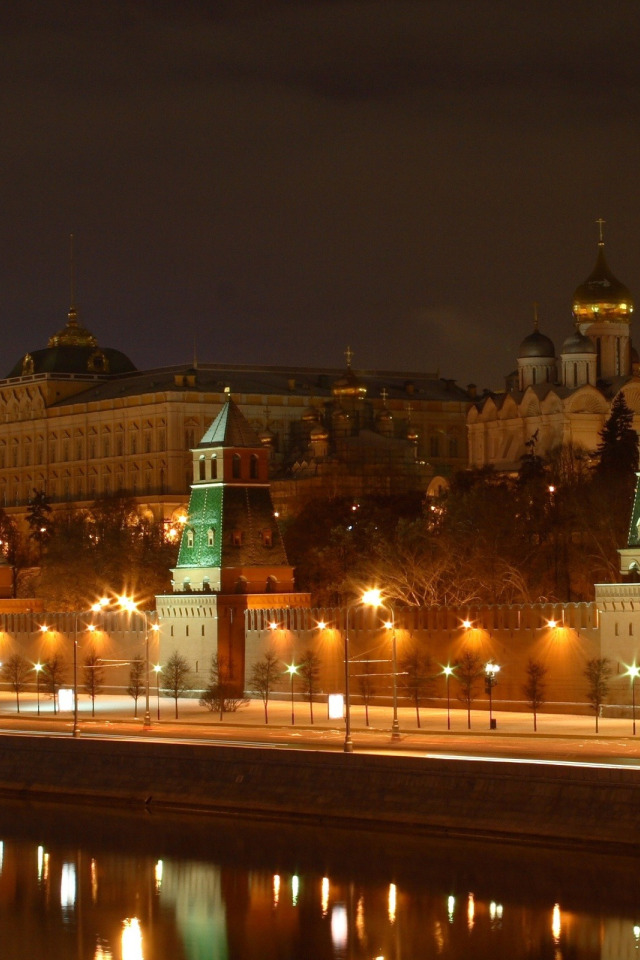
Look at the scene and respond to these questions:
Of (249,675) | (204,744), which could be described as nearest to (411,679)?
(249,675)

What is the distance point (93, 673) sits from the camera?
7906 centimetres

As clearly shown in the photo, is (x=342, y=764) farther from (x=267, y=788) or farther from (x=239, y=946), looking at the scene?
(x=239, y=946)

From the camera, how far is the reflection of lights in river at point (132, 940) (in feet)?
143

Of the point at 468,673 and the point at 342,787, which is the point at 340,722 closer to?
the point at 468,673

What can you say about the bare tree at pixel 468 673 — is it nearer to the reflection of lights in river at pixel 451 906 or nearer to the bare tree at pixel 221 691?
the bare tree at pixel 221 691

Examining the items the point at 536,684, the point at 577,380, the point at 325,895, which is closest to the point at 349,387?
the point at 577,380

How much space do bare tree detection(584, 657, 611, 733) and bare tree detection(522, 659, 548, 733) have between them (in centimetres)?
133

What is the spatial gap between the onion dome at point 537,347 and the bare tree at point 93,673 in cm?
5083

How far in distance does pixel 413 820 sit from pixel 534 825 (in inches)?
126

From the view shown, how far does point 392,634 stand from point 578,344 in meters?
58.2

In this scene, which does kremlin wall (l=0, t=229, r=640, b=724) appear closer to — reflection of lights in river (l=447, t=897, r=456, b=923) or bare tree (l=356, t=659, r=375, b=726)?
bare tree (l=356, t=659, r=375, b=726)

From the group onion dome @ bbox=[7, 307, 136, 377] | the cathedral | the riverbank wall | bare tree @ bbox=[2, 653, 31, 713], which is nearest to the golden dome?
onion dome @ bbox=[7, 307, 136, 377]

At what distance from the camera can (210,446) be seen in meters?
81.2

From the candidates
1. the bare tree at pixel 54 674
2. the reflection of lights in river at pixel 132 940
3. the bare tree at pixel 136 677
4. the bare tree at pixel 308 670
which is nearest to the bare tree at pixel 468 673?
the bare tree at pixel 308 670
